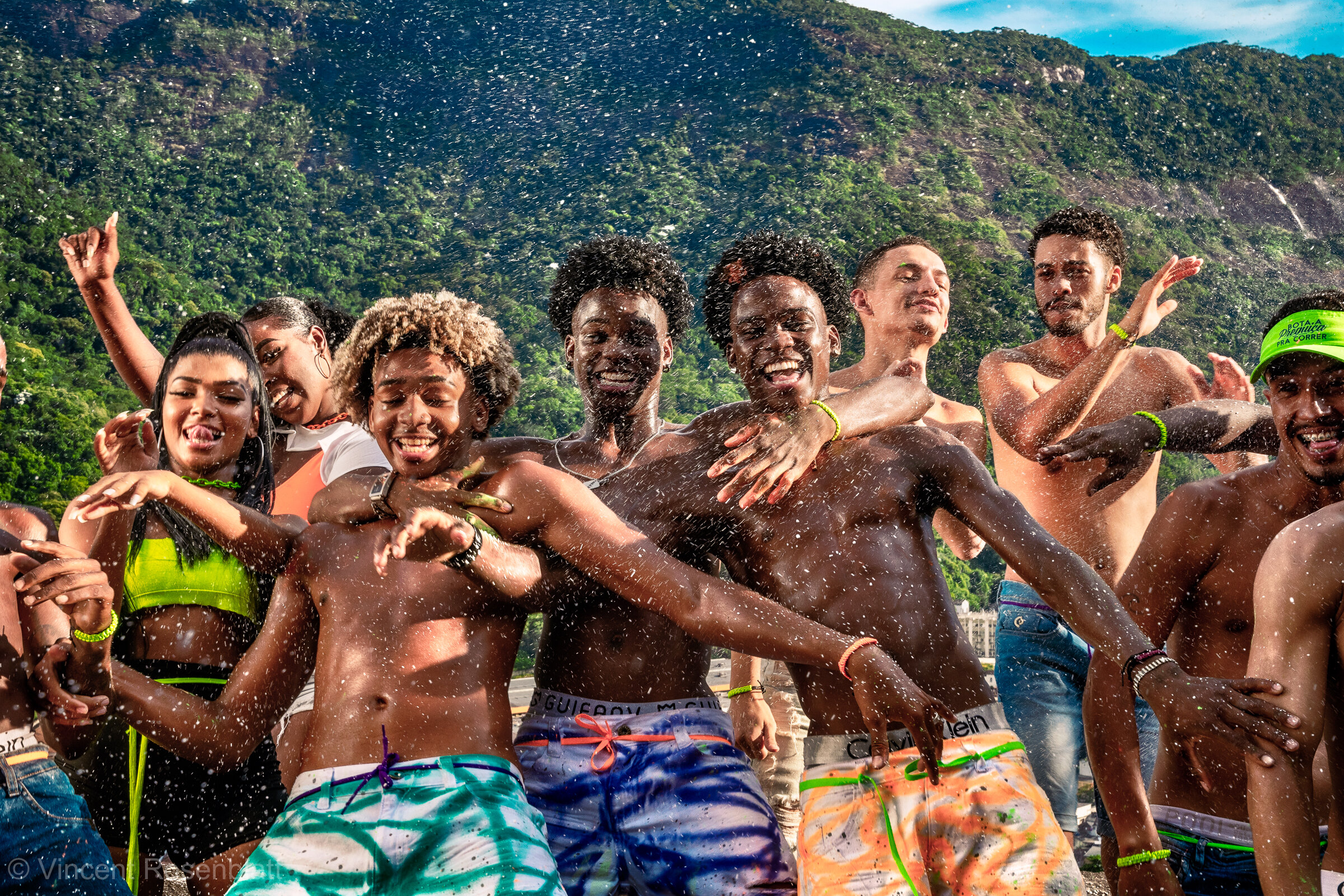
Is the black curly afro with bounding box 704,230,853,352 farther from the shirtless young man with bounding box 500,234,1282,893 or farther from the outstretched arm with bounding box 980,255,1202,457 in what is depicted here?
the outstretched arm with bounding box 980,255,1202,457

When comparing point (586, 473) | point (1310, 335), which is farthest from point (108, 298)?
point (1310, 335)

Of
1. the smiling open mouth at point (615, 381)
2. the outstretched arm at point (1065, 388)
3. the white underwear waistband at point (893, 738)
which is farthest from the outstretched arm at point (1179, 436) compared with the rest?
the smiling open mouth at point (615, 381)

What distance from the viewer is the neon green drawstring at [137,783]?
3.38 m

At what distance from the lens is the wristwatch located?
10.00 ft

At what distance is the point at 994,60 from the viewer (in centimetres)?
6475

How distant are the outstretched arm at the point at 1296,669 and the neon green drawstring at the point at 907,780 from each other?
1.97 feet

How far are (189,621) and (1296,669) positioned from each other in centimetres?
313

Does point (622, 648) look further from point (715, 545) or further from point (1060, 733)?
point (1060, 733)

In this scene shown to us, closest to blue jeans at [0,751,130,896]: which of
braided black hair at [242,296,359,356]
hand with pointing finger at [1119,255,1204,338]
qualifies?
braided black hair at [242,296,359,356]

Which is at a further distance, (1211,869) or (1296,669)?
(1211,869)

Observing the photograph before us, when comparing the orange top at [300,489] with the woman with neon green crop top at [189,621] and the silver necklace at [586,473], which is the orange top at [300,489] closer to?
the woman with neon green crop top at [189,621]

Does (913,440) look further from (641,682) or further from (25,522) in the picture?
(25,522)

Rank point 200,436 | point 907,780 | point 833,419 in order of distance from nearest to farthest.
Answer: point 907,780
point 833,419
point 200,436

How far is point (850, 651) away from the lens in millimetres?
2699
